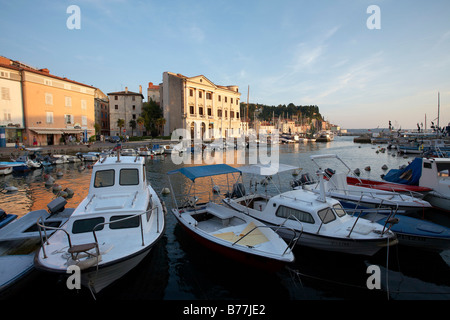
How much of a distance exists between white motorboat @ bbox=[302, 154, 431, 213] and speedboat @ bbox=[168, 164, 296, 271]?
4.57m

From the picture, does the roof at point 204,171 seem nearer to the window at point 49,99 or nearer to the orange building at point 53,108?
the orange building at point 53,108

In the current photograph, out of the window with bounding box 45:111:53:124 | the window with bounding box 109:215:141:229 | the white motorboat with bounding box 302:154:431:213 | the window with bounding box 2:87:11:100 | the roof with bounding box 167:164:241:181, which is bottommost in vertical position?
the white motorboat with bounding box 302:154:431:213

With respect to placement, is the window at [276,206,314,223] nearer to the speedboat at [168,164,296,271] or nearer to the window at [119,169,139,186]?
the speedboat at [168,164,296,271]

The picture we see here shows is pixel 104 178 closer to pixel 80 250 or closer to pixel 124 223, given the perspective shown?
pixel 124 223

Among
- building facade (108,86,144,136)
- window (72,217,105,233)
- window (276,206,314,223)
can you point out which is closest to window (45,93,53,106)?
building facade (108,86,144,136)

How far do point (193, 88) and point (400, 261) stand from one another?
6481 cm

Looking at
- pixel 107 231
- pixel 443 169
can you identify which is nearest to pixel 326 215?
pixel 107 231

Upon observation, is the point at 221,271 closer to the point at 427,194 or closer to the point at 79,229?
the point at 79,229

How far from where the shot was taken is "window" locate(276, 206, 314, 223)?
9.86m

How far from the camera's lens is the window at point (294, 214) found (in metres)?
9.86

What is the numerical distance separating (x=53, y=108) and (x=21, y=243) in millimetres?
46033

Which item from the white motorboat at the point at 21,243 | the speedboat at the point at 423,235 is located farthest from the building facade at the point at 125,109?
the speedboat at the point at 423,235

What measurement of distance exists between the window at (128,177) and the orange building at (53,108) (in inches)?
1637

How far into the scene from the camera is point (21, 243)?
8.84m
